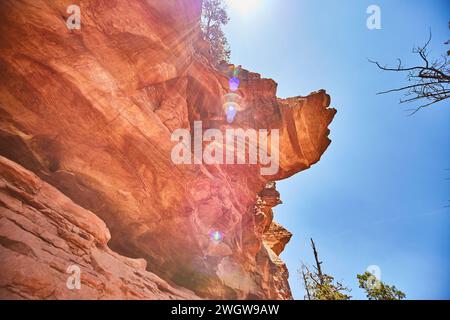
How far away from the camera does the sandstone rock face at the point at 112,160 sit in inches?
266

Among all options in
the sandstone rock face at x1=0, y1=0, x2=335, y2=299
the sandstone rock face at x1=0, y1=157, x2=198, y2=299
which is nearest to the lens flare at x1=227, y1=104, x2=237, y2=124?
the sandstone rock face at x1=0, y1=0, x2=335, y2=299

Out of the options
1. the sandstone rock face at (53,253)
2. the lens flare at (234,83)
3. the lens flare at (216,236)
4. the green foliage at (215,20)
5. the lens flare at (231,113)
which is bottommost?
the sandstone rock face at (53,253)

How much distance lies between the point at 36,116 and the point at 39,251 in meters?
5.84

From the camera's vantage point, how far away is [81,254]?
6.68 m

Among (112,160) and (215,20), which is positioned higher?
(215,20)

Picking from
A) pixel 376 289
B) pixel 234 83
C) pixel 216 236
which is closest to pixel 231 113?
pixel 234 83

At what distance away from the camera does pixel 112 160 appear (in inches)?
398

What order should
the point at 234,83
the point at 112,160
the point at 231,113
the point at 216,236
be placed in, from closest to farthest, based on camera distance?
the point at 112,160, the point at 216,236, the point at 231,113, the point at 234,83

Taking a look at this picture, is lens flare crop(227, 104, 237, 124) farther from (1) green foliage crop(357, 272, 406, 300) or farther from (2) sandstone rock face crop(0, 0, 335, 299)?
(1) green foliage crop(357, 272, 406, 300)

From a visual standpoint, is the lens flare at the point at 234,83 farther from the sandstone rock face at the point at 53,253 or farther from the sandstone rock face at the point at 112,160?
the sandstone rock face at the point at 53,253

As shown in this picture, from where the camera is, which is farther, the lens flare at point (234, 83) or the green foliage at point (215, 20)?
the green foliage at point (215, 20)

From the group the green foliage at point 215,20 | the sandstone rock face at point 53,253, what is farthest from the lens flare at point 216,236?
the green foliage at point 215,20

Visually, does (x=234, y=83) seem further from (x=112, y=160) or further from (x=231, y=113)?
(x=112, y=160)
